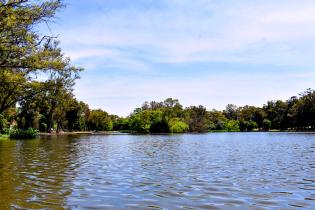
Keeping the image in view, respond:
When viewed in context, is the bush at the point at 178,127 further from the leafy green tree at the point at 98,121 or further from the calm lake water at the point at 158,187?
the calm lake water at the point at 158,187

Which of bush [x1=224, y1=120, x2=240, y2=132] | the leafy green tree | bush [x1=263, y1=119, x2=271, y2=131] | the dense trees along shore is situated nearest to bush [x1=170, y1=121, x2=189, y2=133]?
the dense trees along shore

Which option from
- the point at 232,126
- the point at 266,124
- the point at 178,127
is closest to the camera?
the point at 178,127

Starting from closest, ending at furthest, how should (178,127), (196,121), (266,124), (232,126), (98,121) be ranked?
(178,127) → (196,121) → (98,121) → (266,124) → (232,126)

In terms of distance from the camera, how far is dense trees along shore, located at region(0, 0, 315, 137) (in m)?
21.2

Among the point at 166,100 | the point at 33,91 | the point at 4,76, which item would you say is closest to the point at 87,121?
the point at 166,100

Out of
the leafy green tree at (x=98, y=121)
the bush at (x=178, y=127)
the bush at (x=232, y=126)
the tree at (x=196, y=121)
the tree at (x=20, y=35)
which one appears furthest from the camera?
the bush at (x=232, y=126)

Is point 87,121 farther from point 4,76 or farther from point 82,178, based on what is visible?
point 82,178

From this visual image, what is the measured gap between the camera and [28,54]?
24.4m

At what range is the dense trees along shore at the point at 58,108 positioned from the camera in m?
21.2

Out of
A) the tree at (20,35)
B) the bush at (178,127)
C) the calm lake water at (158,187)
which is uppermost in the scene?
the tree at (20,35)

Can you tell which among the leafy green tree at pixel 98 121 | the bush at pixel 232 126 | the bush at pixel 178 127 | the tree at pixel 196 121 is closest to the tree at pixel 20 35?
the bush at pixel 178 127

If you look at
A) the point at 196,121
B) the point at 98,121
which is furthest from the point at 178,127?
the point at 98,121

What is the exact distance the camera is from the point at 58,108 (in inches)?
4085

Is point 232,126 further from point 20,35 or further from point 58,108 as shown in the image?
point 20,35
